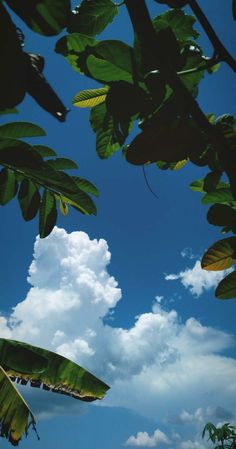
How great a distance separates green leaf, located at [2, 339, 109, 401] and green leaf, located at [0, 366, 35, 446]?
21cm

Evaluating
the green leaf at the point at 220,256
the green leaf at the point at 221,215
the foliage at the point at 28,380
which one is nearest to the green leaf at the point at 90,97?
the green leaf at the point at 221,215

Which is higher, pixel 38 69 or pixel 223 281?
pixel 38 69

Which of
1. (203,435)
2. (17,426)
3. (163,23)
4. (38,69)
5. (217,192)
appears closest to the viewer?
(38,69)

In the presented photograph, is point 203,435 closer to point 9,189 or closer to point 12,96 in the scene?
point 9,189

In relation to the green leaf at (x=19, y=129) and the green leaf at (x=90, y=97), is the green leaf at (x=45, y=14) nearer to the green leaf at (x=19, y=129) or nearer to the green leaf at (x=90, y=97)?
the green leaf at (x=90, y=97)

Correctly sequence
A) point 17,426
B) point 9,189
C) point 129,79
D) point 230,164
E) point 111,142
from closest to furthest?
point 230,164, point 129,79, point 111,142, point 9,189, point 17,426

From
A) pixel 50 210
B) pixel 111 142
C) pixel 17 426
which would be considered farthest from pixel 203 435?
pixel 111 142

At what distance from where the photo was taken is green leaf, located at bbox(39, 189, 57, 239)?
235 centimetres

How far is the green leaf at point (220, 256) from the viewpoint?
5.31 ft

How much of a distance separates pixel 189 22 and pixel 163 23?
15 centimetres

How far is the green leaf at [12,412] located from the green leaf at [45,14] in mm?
3076

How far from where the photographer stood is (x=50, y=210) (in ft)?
7.77

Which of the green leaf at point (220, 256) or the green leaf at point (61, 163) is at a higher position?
the green leaf at point (61, 163)

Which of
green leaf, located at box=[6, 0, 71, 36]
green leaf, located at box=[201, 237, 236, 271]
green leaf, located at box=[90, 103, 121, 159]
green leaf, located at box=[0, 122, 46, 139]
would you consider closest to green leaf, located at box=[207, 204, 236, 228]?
green leaf, located at box=[201, 237, 236, 271]
